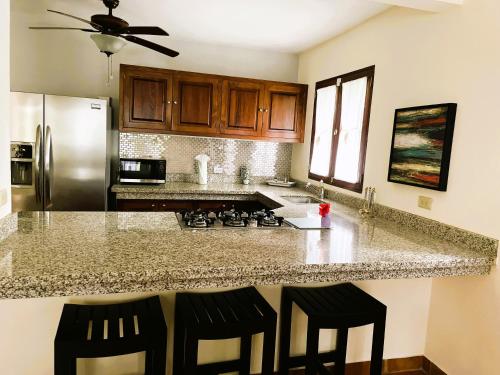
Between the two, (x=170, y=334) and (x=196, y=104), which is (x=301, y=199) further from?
(x=170, y=334)

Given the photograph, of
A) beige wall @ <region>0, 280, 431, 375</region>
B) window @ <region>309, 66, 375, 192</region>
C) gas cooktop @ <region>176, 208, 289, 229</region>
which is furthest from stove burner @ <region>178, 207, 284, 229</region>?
window @ <region>309, 66, 375, 192</region>

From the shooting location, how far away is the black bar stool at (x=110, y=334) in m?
1.36

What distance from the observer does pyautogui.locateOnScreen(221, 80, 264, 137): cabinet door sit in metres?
3.86

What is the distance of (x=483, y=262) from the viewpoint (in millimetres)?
1849

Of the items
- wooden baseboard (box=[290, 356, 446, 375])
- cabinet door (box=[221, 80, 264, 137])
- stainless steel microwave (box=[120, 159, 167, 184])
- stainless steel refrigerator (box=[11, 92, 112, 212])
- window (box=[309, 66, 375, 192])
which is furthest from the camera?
cabinet door (box=[221, 80, 264, 137])

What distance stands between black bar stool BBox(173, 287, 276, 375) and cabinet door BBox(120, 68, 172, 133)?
7.65 ft

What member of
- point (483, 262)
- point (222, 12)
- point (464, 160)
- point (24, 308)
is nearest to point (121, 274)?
point (24, 308)

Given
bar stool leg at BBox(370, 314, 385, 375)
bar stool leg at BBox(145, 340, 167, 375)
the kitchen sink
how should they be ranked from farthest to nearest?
the kitchen sink → bar stool leg at BBox(370, 314, 385, 375) → bar stool leg at BBox(145, 340, 167, 375)

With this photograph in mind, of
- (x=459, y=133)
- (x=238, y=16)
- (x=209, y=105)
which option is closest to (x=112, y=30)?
(x=238, y=16)

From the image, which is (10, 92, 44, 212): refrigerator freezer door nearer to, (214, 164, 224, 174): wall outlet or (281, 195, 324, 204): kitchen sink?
(214, 164, 224, 174): wall outlet

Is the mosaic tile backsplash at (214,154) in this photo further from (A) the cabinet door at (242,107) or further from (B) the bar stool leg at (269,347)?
(B) the bar stool leg at (269,347)

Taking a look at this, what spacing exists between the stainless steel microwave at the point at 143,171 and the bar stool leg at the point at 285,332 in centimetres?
222

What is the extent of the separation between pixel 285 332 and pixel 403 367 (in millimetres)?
960

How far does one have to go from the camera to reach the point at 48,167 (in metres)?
3.26
